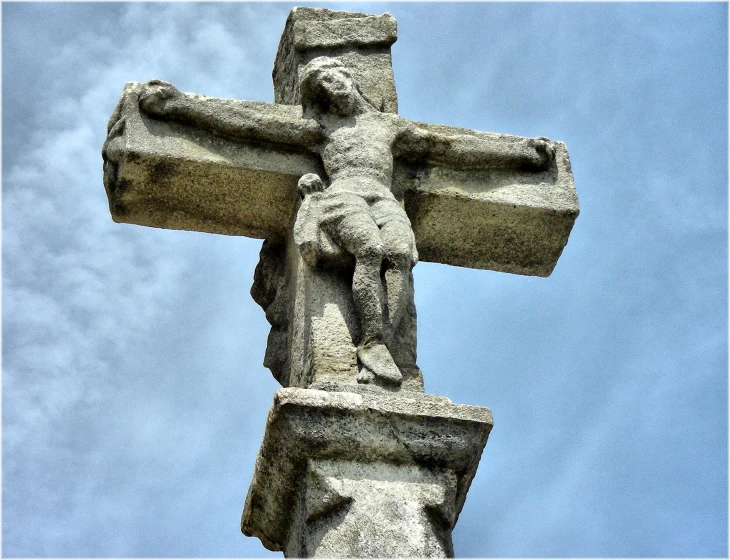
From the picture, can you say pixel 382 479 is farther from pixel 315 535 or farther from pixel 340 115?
pixel 340 115

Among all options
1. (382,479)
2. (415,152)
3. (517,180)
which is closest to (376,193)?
(415,152)

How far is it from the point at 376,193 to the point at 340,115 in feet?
2.13

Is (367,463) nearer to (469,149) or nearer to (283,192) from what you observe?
(283,192)

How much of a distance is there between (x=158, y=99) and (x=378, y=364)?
197cm

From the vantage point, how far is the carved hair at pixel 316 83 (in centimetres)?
657

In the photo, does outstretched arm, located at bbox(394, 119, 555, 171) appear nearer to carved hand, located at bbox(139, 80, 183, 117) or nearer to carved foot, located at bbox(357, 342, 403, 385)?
carved hand, located at bbox(139, 80, 183, 117)

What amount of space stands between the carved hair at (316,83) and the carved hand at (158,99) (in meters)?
0.66

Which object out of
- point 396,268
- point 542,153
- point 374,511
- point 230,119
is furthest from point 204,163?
point 374,511

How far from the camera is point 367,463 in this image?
16.8 ft

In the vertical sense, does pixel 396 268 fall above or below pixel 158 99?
below

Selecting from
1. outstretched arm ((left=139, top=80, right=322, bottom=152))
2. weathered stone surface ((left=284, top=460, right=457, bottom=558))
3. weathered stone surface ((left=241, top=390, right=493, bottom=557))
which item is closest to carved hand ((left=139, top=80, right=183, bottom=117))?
outstretched arm ((left=139, top=80, right=322, bottom=152))

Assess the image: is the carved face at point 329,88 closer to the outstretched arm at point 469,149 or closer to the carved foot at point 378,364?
the outstretched arm at point 469,149

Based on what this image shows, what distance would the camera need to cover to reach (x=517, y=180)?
6.84 m

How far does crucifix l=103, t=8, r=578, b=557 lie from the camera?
16.7ft
